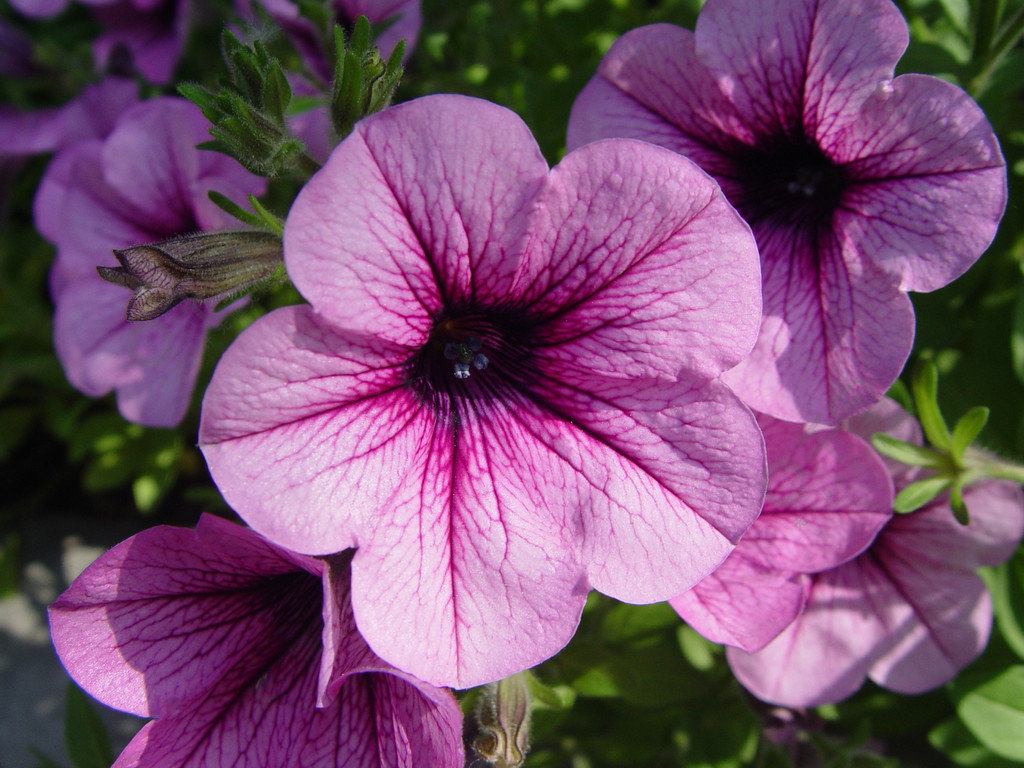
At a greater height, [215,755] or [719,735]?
[215,755]

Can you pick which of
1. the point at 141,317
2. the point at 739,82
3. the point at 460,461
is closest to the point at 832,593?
the point at 460,461

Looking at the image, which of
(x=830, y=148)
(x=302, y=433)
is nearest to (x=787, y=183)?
(x=830, y=148)

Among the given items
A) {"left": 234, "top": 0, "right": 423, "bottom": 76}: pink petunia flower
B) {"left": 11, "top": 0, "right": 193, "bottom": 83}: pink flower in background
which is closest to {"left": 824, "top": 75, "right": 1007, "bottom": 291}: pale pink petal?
{"left": 234, "top": 0, "right": 423, "bottom": 76}: pink petunia flower

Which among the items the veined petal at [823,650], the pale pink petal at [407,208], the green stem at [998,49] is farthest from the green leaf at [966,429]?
the pale pink petal at [407,208]

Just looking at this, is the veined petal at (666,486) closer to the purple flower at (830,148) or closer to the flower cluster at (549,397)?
the flower cluster at (549,397)

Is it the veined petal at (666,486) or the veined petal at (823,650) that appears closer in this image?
the veined petal at (666,486)

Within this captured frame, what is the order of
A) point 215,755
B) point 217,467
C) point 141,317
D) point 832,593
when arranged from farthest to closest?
point 832,593 → point 215,755 → point 141,317 → point 217,467

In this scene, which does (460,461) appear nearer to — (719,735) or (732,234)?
(732,234)
